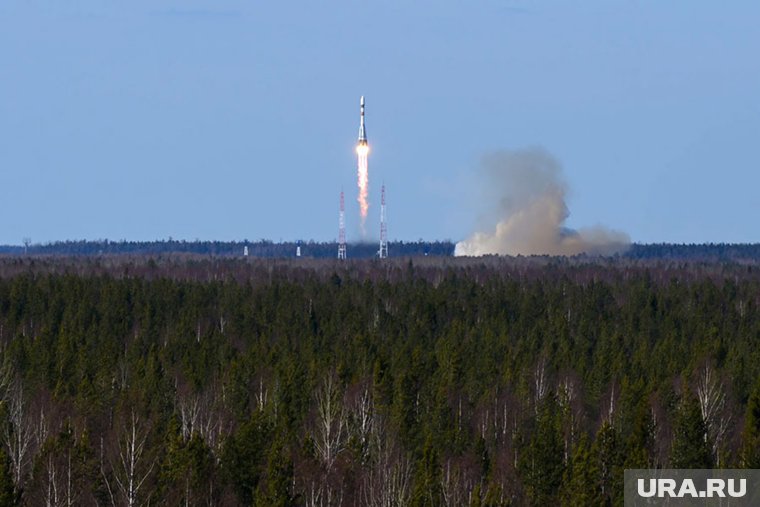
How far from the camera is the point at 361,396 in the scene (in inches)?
3735

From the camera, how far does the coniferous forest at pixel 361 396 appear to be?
65875mm

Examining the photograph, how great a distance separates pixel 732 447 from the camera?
8288 centimetres

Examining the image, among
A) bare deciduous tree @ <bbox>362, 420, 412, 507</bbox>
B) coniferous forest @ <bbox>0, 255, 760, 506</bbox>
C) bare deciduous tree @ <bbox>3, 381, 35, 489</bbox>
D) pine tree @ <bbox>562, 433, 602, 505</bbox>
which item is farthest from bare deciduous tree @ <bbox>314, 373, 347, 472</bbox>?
bare deciduous tree @ <bbox>3, 381, 35, 489</bbox>

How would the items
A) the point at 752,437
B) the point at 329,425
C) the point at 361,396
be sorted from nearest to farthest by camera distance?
the point at 752,437 → the point at 329,425 → the point at 361,396

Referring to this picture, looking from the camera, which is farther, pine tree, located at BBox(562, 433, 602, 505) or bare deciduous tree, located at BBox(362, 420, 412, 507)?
bare deciduous tree, located at BBox(362, 420, 412, 507)

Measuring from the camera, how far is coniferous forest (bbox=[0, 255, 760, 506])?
65.9 meters

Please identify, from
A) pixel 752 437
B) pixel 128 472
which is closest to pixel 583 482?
pixel 752 437

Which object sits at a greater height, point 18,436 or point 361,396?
point 361,396

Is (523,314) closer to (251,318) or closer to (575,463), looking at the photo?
(251,318)

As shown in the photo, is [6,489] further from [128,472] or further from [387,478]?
[387,478]

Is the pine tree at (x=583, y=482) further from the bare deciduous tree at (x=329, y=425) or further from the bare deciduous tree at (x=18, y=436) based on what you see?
the bare deciduous tree at (x=18, y=436)

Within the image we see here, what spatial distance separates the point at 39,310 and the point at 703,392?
7179 cm

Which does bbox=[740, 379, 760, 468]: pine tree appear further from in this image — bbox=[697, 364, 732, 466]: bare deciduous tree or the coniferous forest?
bbox=[697, 364, 732, 466]: bare deciduous tree

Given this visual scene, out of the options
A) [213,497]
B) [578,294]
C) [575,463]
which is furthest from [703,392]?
[578,294]
